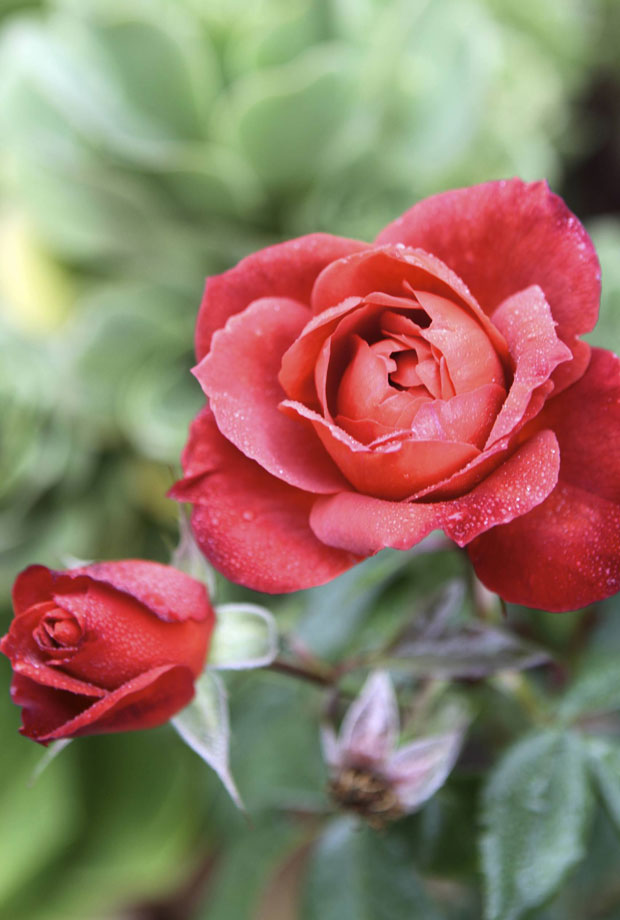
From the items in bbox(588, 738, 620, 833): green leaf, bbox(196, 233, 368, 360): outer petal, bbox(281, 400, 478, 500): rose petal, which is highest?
bbox(196, 233, 368, 360): outer petal

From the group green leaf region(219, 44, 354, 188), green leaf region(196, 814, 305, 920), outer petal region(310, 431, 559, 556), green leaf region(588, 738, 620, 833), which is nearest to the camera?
outer petal region(310, 431, 559, 556)

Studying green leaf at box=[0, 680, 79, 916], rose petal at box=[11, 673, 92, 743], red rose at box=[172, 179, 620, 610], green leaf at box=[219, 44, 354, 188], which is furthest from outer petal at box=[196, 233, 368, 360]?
green leaf at box=[0, 680, 79, 916]

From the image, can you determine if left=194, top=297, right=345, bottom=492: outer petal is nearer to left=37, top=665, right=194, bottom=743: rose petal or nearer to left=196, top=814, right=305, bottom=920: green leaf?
left=37, top=665, right=194, bottom=743: rose petal

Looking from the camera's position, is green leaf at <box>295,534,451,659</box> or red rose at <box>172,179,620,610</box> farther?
green leaf at <box>295,534,451,659</box>

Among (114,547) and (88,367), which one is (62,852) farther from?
(88,367)

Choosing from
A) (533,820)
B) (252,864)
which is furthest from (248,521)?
(252,864)

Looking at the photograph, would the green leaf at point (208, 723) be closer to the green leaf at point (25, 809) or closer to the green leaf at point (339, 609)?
the green leaf at point (339, 609)

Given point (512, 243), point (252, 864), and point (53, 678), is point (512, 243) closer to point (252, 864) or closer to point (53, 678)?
point (53, 678)
